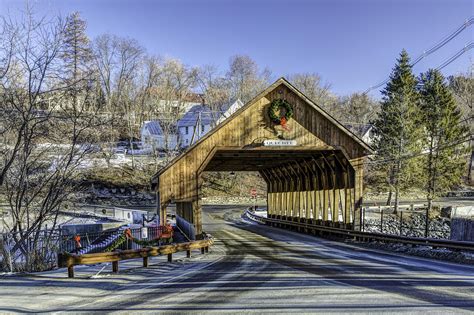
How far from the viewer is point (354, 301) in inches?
324

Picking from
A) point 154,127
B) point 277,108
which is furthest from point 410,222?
point 154,127

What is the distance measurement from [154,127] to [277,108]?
166 ft

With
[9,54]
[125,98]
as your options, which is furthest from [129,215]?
[125,98]

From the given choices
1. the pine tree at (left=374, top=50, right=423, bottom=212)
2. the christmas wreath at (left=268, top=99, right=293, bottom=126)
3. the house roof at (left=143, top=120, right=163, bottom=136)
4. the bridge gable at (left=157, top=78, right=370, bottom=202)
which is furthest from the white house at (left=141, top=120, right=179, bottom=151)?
the christmas wreath at (left=268, top=99, right=293, bottom=126)

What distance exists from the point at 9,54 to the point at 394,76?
4220 centimetres

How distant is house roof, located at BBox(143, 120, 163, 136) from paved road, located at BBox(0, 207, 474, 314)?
53.5 m

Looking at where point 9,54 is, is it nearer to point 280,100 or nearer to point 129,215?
point 280,100

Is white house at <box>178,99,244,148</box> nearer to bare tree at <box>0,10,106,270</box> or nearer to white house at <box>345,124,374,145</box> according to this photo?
white house at <box>345,124,374,145</box>

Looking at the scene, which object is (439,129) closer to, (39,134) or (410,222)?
(410,222)

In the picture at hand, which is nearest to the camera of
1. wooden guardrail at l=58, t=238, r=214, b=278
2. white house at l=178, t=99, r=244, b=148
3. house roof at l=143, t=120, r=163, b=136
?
wooden guardrail at l=58, t=238, r=214, b=278

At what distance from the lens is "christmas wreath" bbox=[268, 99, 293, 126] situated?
20.2 m

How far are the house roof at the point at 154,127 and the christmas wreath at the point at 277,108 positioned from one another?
48.2m

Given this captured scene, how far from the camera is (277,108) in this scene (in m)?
20.2

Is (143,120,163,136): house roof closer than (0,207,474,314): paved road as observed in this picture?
No
